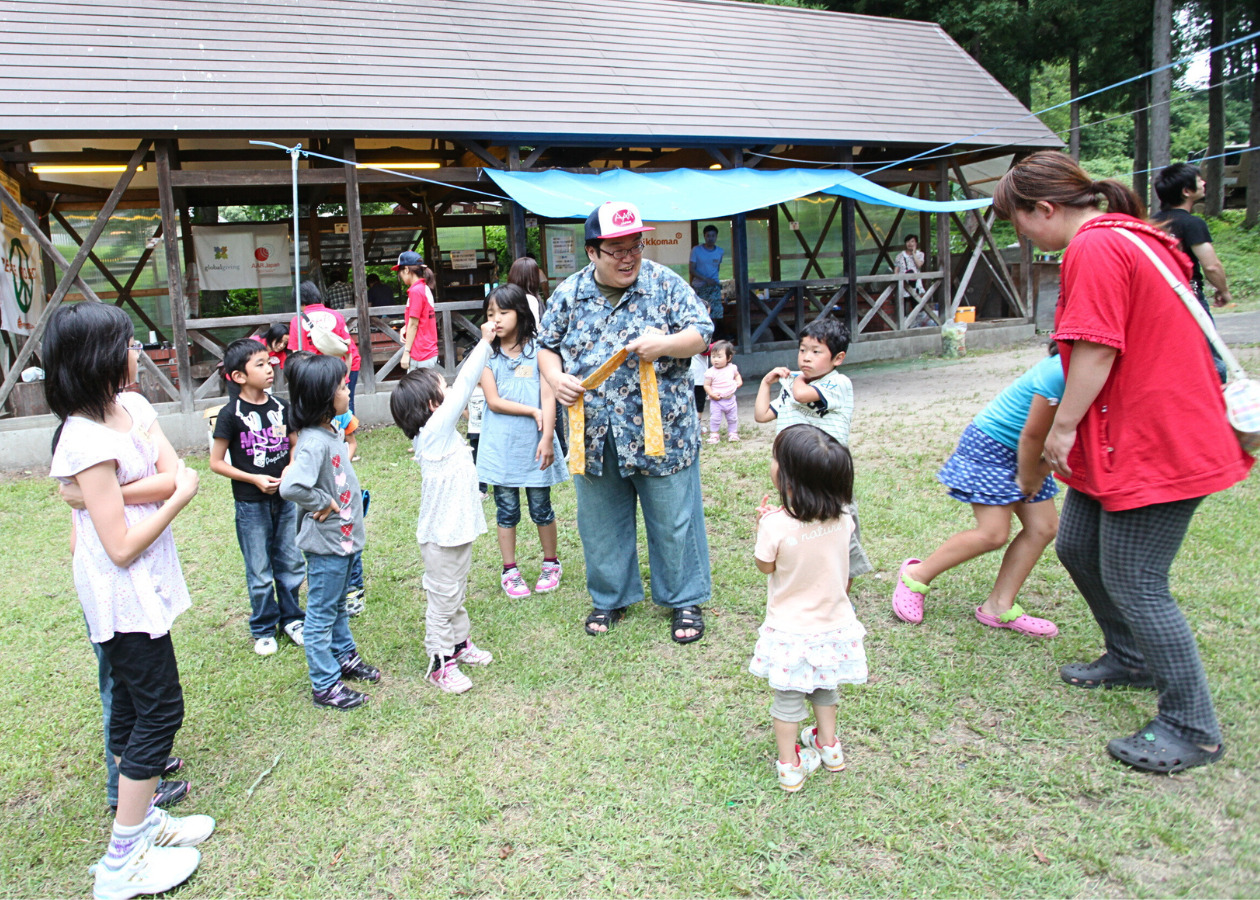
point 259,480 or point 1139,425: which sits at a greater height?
point 1139,425

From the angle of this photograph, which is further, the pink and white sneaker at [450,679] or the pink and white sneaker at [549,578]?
the pink and white sneaker at [549,578]

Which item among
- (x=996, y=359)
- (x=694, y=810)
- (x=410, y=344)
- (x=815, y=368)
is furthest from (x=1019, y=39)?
(x=694, y=810)

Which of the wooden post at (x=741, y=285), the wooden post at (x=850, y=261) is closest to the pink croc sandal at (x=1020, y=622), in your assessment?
the wooden post at (x=741, y=285)

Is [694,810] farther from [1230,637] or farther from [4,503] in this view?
[4,503]

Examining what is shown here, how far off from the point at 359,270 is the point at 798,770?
327 inches

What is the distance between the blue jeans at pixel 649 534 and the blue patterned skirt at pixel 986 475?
111cm

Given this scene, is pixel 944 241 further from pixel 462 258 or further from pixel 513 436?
pixel 513 436

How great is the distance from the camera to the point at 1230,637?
3.42m

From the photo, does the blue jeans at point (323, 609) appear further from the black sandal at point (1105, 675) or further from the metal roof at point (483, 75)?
the metal roof at point (483, 75)

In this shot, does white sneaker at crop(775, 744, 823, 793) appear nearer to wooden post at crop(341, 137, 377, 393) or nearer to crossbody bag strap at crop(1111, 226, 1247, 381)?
crossbody bag strap at crop(1111, 226, 1247, 381)

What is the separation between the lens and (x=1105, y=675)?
3.16 m

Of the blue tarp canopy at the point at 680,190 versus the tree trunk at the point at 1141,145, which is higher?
the tree trunk at the point at 1141,145

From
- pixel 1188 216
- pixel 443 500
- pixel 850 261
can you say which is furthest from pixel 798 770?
pixel 850 261

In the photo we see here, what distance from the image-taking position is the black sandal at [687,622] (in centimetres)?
376
